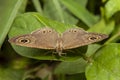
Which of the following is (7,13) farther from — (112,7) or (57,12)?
(112,7)

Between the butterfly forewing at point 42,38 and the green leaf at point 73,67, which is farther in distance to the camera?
the green leaf at point 73,67

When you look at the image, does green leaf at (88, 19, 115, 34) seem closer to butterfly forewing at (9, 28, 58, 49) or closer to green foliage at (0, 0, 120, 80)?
green foliage at (0, 0, 120, 80)

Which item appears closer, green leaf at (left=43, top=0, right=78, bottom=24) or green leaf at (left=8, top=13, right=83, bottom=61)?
green leaf at (left=8, top=13, right=83, bottom=61)

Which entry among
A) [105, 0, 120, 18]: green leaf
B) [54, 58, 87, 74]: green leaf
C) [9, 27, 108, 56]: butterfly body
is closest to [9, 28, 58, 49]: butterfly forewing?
[9, 27, 108, 56]: butterfly body

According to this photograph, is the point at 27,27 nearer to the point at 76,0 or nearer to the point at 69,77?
the point at 69,77

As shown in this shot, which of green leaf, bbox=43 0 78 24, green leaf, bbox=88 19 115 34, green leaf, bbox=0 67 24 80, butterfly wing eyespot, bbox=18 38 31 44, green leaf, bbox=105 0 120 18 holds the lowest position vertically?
green leaf, bbox=0 67 24 80

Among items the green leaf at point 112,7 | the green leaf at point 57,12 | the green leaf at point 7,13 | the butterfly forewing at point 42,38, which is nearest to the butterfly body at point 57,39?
the butterfly forewing at point 42,38

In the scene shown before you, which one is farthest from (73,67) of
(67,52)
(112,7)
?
(112,7)

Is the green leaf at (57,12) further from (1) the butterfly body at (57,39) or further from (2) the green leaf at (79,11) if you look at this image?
(1) the butterfly body at (57,39)
